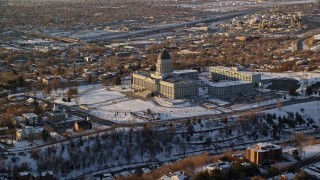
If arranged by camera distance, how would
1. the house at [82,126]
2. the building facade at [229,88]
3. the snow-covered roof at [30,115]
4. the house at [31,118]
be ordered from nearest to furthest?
the house at [82,126] → the house at [31,118] → the snow-covered roof at [30,115] → the building facade at [229,88]

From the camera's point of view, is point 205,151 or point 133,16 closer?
point 205,151

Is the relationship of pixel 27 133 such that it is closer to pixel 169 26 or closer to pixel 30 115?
pixel 30 115

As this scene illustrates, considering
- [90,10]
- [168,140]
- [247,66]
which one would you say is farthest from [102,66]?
[90,10]

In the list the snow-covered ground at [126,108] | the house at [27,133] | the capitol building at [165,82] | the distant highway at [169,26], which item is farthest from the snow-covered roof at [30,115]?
the distant highway at [169,26]

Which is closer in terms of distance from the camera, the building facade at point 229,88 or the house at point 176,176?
the house at point 176,176

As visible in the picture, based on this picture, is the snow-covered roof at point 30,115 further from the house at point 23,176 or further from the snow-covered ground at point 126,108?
the house at point 23,176

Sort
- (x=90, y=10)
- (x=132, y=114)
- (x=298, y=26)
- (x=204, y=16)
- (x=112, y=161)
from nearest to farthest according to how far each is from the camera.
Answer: (x=112, y=161)
(x=132, y=114)
(x=298, y=26)
(x=204, y=16)
(x=90, y=10)

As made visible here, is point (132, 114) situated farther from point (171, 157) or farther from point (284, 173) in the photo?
point (284, 173)
